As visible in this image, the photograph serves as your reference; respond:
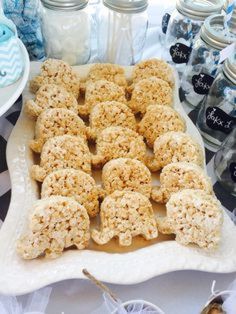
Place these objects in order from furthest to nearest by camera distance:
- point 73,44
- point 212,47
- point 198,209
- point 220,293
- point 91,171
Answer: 1. point 73,44
2. point 212,47
3. point 91,171
4. point 198,209
5. point 220,293

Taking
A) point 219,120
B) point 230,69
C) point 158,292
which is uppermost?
point 230,69

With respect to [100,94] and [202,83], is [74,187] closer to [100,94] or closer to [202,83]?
[100,94]

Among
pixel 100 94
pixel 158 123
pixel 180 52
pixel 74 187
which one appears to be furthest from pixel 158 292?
pixel 180 52

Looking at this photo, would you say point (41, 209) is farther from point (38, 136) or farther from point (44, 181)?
point (38, 136)

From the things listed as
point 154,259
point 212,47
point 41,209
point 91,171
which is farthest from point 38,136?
point 212,47

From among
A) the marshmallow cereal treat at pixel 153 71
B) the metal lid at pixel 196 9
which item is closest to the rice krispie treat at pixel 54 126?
the marshmallow cereal treat at pixel 153 71

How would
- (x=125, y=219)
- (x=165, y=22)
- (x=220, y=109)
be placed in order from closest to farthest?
(x=125, y=219), (x=220, y=109), (x=165, y=22)

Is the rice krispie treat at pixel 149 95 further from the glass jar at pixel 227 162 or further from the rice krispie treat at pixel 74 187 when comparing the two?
the rice krispie treat at pixel 74 187
